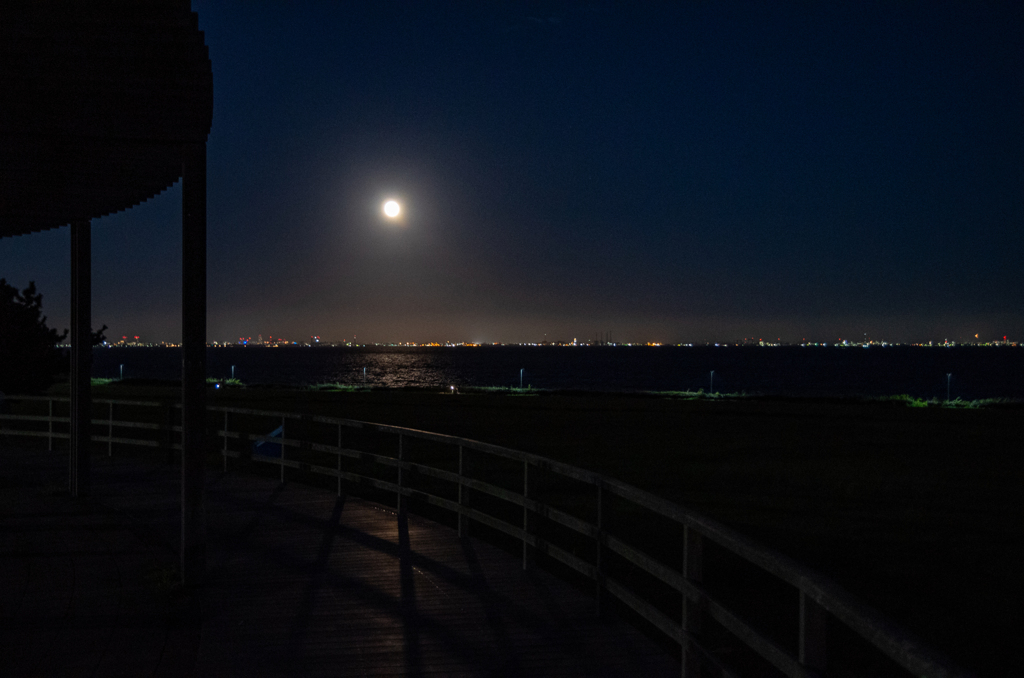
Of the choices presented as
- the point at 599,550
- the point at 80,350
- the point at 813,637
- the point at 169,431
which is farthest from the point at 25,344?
the point at 813,637

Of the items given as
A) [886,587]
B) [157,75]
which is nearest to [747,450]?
[886,587]

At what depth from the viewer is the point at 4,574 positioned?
724 cm

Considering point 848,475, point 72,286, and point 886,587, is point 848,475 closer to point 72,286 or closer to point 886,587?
point 886,587

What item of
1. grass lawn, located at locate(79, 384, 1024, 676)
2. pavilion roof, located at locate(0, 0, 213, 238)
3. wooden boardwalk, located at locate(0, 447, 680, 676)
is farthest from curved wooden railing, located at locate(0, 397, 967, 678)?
pavilion roof, located at locate(0, 0, 213, 238)

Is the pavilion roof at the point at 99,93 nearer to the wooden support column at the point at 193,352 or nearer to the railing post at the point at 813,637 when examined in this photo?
the wooden support column at the point at 193,352

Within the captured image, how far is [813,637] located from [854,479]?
1425cm

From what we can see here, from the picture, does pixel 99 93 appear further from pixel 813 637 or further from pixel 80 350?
pixel 813 637

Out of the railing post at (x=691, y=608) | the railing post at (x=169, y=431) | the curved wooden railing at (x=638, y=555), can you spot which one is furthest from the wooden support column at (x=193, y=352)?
the railing post at (x=169, y=431)

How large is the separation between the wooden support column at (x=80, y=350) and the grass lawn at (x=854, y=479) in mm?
8669

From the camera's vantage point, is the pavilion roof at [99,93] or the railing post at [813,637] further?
the pavilion roof at [99,93]

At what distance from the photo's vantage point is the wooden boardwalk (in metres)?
5.28

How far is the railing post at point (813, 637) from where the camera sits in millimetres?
3176

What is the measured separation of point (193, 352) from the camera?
702 cm

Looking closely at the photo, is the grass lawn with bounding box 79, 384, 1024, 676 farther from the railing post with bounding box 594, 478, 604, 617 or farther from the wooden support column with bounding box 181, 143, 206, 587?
the wooden support column with bounding box 181, 143, 206, 587
